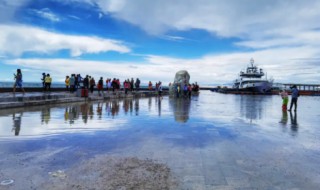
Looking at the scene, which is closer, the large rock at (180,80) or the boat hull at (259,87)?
the large rock at (180,80)

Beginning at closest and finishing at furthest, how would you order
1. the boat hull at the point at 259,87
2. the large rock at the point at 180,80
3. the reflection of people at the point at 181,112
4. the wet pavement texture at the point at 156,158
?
the wet pavement texture at the point at 156,158 → the reflection of people at the point at 181,112 → the large rock at the point at 180,80 → the boat hull at the point at 259,87

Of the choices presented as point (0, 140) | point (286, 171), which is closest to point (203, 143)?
point (286, 171)

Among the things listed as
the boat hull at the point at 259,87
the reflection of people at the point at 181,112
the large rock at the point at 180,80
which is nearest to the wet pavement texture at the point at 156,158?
the reflection of people at the point at 181,112

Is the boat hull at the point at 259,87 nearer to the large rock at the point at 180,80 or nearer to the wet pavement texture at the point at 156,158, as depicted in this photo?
the large rock at the point at 180,80

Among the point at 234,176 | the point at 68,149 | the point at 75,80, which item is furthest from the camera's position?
the point at 75,80

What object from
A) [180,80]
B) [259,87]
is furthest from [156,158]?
[259,87]

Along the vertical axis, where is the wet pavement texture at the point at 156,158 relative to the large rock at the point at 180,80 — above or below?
below

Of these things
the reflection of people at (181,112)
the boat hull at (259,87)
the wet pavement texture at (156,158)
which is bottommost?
the wet pavement texture at (156,158)

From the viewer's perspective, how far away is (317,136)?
9.05m

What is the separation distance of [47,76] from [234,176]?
23.0 meters

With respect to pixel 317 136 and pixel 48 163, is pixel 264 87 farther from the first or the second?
pixel 48 163

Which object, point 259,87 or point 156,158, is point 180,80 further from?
point 156,158

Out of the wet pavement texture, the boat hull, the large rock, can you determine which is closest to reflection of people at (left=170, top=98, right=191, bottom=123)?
the wet pavement texture

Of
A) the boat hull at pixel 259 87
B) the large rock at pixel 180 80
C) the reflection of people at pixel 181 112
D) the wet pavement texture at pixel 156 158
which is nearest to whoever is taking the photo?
the wet pavement texture at pixel 156 158
